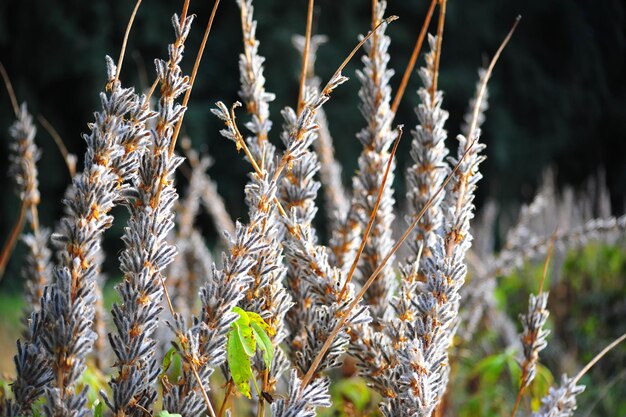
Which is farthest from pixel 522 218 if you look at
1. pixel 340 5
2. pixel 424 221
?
pixel 340 5

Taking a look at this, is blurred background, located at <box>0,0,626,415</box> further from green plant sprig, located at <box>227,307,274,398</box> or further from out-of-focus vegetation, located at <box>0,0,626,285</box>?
green plant sprig, located at <box>227,307,274,398</box>

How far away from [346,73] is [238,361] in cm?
770

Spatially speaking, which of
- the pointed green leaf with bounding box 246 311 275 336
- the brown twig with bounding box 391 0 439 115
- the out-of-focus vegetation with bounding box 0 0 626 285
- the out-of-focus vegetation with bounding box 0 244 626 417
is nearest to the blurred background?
the out-of-focus vegetation with bounding box 0 0 626 285

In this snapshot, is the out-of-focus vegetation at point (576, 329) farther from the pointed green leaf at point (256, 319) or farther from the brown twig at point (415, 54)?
the pointed green leaf at point (256, 319)

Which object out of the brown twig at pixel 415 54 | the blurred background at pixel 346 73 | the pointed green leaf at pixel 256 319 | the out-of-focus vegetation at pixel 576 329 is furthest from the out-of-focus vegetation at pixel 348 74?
the pointed green leaf at pixel 256 319

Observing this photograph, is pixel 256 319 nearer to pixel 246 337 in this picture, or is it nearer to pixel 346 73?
pixel 246 337

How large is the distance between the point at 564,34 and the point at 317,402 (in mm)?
9690

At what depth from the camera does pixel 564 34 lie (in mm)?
9422

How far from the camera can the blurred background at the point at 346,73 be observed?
8641mm

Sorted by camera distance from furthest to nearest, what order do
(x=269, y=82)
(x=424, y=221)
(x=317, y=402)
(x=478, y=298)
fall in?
(x=269, y=82)
(x=478, y=298)
(x=424, y=221)
(x=317, y=402)

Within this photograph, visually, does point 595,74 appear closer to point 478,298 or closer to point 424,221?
point 478,298

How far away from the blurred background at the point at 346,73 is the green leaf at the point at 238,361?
7537 mm

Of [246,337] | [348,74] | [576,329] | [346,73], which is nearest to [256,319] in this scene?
[246,337]

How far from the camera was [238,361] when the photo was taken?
0.74 meters
